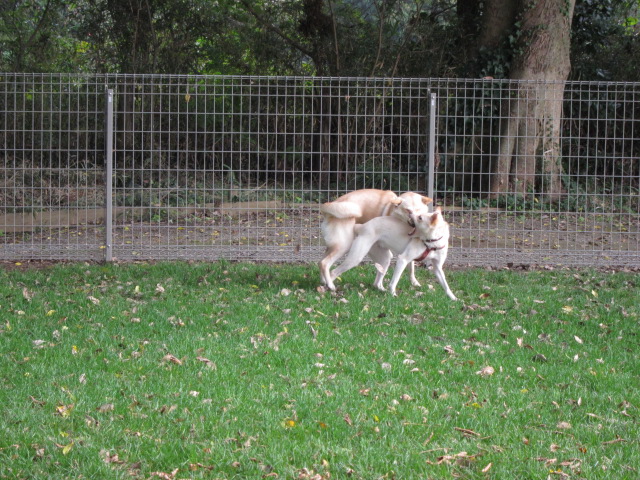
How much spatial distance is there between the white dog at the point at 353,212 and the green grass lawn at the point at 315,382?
363 mm

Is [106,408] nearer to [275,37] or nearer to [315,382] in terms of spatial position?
[315,382]

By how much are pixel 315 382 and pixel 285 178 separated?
618cm

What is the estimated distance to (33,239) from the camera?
443 inches

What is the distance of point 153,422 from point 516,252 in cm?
714

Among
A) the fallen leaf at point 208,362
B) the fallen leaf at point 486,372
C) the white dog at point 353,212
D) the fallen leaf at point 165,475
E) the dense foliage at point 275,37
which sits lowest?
the fallen leaf at point 165,475

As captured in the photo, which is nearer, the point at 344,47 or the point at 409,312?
the point at 409,312

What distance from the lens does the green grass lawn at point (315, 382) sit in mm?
4035

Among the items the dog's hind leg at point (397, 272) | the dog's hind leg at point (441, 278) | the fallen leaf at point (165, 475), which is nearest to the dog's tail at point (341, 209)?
the dog's hind leg at point (397, 272)

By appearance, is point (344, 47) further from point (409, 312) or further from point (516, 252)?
point (409, 312)

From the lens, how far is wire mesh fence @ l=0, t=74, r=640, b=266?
34.3ft

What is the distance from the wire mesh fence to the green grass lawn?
7.06 ft

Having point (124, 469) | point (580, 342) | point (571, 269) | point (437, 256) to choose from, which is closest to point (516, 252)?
point (571, 269)

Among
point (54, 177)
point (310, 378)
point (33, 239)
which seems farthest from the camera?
point (54, 177)

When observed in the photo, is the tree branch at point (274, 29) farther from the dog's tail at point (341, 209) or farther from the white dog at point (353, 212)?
the dog's tail at point (341, 209)
